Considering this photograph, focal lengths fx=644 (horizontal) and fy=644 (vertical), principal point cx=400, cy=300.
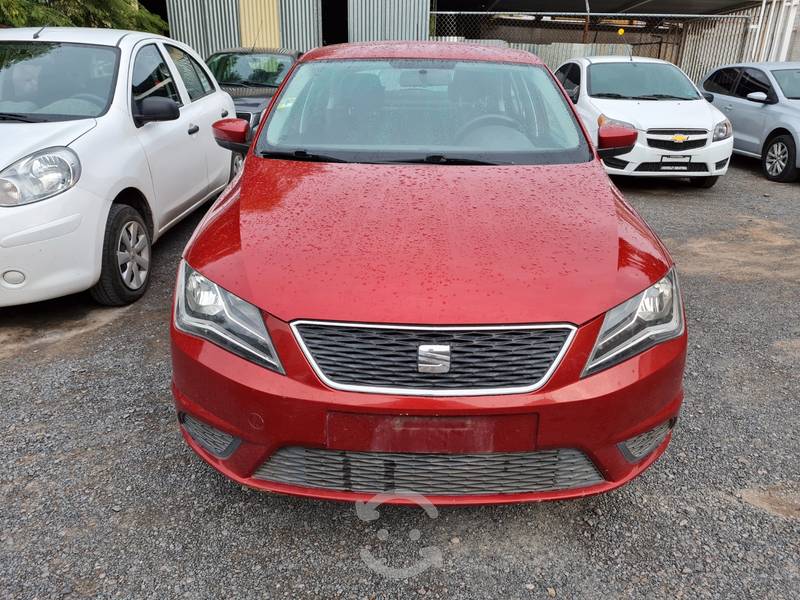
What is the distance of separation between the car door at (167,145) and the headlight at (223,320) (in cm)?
242

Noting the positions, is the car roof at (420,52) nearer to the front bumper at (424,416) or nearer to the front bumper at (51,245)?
the front bumper at (51,245)

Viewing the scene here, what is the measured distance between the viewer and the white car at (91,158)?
3.32 m

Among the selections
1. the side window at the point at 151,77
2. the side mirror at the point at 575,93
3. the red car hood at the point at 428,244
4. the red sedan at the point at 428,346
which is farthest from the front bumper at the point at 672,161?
the red sedan at the point at 428,346

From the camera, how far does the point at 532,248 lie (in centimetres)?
211

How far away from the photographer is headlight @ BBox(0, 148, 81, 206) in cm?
325

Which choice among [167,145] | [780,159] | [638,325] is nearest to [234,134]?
[167,145]

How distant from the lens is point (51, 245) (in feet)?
11.0

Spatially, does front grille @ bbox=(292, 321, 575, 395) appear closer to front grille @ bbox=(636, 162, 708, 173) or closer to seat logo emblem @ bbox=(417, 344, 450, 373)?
seat logo emblem @ bbox=(417, 344, 450, 373)

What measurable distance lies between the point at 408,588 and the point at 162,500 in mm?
974

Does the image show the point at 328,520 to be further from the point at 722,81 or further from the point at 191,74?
the point at 722,81

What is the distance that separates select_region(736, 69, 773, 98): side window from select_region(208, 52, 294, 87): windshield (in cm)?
637

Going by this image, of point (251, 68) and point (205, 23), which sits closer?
point (251, 68)

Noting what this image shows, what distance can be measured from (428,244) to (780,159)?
7.97 meters

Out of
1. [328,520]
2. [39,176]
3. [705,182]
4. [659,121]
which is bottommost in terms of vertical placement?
[705,182]
